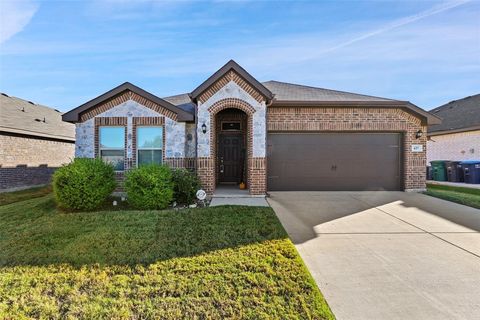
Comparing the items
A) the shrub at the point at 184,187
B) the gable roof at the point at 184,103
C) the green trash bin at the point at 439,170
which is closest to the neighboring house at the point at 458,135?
the green trash bin at the point at 439,170

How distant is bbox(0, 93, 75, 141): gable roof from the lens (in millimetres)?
11248

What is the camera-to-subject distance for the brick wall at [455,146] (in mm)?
13996

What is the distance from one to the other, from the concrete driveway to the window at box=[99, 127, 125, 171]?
5938 millimetres

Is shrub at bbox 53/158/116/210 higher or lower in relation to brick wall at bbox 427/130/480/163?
A: lower

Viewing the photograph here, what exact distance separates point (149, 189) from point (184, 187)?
105cm

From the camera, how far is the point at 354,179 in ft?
32.4

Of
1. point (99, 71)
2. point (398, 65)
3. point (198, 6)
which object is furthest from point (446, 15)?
point (99, 71)

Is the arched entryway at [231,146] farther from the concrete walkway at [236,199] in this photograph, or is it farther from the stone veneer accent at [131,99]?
the stone veneer accent at [131,99]

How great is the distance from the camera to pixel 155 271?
349 cm

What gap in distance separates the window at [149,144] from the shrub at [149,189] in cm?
199

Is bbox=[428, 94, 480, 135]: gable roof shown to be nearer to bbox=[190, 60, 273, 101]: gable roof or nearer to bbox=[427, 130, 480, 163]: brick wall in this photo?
bbox=[427, 130, 480, 163]: brick wall

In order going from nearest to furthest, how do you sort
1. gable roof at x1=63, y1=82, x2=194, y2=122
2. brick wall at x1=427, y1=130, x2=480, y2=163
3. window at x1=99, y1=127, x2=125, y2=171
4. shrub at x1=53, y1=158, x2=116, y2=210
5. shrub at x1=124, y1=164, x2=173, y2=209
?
shrub at x1=53, y1=158, x2=116, y2=210, shrub at x1=124, y1=164, x2=173, y2=209, gable roof at x1=63, y1=82, x2=194, y2=122, window at x1=99, y1=127, x2=125, y2=171, brick wall at x1=427, y1=130, x2=480, y2=163

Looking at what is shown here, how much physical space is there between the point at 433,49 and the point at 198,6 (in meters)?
9.66

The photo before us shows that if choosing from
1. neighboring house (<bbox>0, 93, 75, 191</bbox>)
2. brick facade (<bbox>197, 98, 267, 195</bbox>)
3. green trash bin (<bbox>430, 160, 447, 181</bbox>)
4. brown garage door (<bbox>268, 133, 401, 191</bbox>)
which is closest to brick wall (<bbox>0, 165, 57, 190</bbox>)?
neighboring house (<bbox>0, 93, 75, 191</bbox>)
